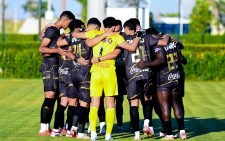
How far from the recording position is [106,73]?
52.0 ft

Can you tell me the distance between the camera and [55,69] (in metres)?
17.1

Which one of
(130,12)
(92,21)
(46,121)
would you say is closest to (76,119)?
(46,121)

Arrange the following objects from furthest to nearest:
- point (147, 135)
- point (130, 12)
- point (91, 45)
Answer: point (130, 12) → point (147, 135) → point (91, 45)

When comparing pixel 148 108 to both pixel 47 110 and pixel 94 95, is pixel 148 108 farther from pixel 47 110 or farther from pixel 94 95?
pixel 47 110

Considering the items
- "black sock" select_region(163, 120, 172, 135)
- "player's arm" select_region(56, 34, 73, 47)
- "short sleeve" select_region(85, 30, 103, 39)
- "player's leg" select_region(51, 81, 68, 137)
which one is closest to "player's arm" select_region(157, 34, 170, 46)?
"short sleeve" select_region(85, 30, 103, 39)

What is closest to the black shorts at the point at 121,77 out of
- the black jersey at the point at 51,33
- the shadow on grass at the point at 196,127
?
the shadow on grass at the point at 196,127

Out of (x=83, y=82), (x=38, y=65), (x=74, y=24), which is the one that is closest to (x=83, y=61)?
(x=83, y=82)

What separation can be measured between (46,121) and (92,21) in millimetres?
2347

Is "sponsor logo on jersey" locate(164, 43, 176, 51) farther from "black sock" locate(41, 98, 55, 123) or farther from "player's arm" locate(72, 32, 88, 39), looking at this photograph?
"black sock" locate(41, 98, 55, 123)

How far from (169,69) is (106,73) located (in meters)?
1.42

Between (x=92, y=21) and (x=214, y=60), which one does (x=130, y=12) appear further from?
(x=92, y=21)

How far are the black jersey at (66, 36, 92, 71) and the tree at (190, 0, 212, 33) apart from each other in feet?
231

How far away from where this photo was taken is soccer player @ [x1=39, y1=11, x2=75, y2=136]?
16.8 m

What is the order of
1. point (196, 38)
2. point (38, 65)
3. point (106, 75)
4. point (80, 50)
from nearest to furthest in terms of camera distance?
point (106, 75) → point (80, 50) → point (38, 65) → point (196, 38)
